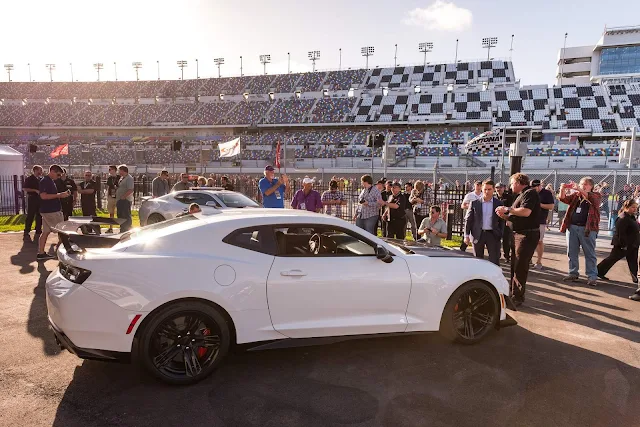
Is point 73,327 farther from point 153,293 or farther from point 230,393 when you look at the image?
point 230,393

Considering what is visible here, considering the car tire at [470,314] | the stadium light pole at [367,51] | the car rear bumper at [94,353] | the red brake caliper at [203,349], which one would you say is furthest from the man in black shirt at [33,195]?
the stadium light pole at [367,51]

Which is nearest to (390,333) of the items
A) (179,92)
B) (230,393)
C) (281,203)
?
(230,393)

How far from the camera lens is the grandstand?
38.7 metres

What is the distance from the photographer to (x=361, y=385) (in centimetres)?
338

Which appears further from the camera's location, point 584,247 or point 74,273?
point 584,247

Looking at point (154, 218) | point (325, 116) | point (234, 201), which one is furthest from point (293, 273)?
point (325, 116)

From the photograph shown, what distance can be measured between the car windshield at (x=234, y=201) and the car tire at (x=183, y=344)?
5.98 m

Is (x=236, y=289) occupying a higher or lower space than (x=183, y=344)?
higher

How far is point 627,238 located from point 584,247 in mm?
767

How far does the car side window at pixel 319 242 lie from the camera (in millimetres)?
3658

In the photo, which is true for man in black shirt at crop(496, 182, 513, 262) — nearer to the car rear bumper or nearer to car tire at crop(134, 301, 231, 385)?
car tire at crop(134, 301, 231, 385)

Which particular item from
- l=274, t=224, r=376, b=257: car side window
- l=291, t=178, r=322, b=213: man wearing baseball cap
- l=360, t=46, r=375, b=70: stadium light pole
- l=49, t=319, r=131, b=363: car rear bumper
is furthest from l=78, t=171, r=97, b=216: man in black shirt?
l=360, t=46, r=375, b=70: stadium light pole

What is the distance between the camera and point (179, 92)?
5900cm

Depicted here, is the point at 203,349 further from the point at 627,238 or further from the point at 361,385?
the point at 627,238
